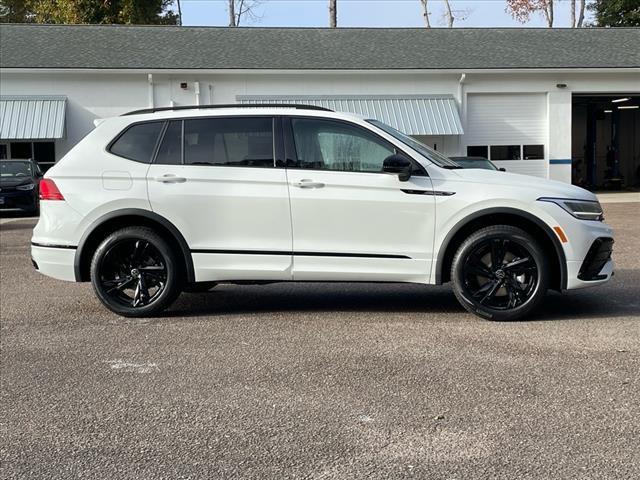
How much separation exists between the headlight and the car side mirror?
3.90 feet

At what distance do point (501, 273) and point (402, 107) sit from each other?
63.7ft

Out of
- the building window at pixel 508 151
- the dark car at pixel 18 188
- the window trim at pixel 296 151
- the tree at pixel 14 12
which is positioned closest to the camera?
the window trim at pixel 296 151

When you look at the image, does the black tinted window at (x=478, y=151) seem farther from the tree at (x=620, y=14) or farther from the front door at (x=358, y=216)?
the tree at (x=620, y=14)

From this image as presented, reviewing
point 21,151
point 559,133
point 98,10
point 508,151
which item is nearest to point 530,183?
point 508,151

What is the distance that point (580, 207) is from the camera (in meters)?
6.57

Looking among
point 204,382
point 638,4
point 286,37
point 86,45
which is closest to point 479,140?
point 286,37

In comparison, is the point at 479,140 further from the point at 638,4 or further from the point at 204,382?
the point at 638,4

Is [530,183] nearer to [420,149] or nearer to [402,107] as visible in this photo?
[420,149]

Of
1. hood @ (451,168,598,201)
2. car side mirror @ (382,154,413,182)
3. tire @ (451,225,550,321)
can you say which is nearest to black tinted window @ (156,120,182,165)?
car side mirror @ (382,154,413,182)

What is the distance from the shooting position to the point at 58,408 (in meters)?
4.50

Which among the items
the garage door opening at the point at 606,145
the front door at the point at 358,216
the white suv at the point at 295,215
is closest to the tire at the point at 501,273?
the white suv at the point at 295,215

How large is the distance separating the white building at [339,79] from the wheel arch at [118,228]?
58.5ft

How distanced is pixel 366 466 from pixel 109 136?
4.59 m

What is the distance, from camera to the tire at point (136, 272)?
22.4ft
